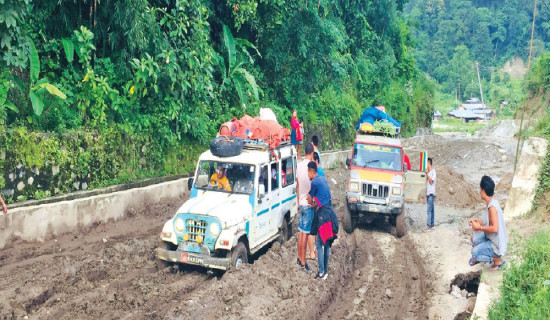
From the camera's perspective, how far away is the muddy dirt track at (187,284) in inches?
314

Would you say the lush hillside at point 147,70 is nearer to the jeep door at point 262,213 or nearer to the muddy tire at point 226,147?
the muddy tire at point 226,147

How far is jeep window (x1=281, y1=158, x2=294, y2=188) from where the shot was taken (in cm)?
1152

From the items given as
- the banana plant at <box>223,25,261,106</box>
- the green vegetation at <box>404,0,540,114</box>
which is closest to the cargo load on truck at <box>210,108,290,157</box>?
the banana plant at <box>223,25,261,106</box>

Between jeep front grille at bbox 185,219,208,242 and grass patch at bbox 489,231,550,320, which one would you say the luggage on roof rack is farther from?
grass patch at bbox 489,231,550,320

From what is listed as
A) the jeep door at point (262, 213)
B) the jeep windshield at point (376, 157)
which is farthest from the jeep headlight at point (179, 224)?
the jeep windshield at point (376, 157)

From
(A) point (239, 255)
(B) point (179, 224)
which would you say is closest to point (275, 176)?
(A) point (239, 255)

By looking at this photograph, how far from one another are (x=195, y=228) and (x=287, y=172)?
10.3ft

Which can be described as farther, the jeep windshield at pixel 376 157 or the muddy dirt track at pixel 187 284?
the jeep windshield at pixel 376 157

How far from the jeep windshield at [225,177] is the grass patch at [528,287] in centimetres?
474

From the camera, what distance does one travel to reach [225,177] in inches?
408

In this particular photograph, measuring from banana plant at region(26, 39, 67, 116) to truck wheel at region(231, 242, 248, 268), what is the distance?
5474 mm

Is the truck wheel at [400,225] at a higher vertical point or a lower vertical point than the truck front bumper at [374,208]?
lower

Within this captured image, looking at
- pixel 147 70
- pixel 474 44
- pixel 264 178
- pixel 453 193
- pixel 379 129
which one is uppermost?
pixel 474 44

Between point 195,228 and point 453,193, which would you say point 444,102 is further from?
point 195,228
